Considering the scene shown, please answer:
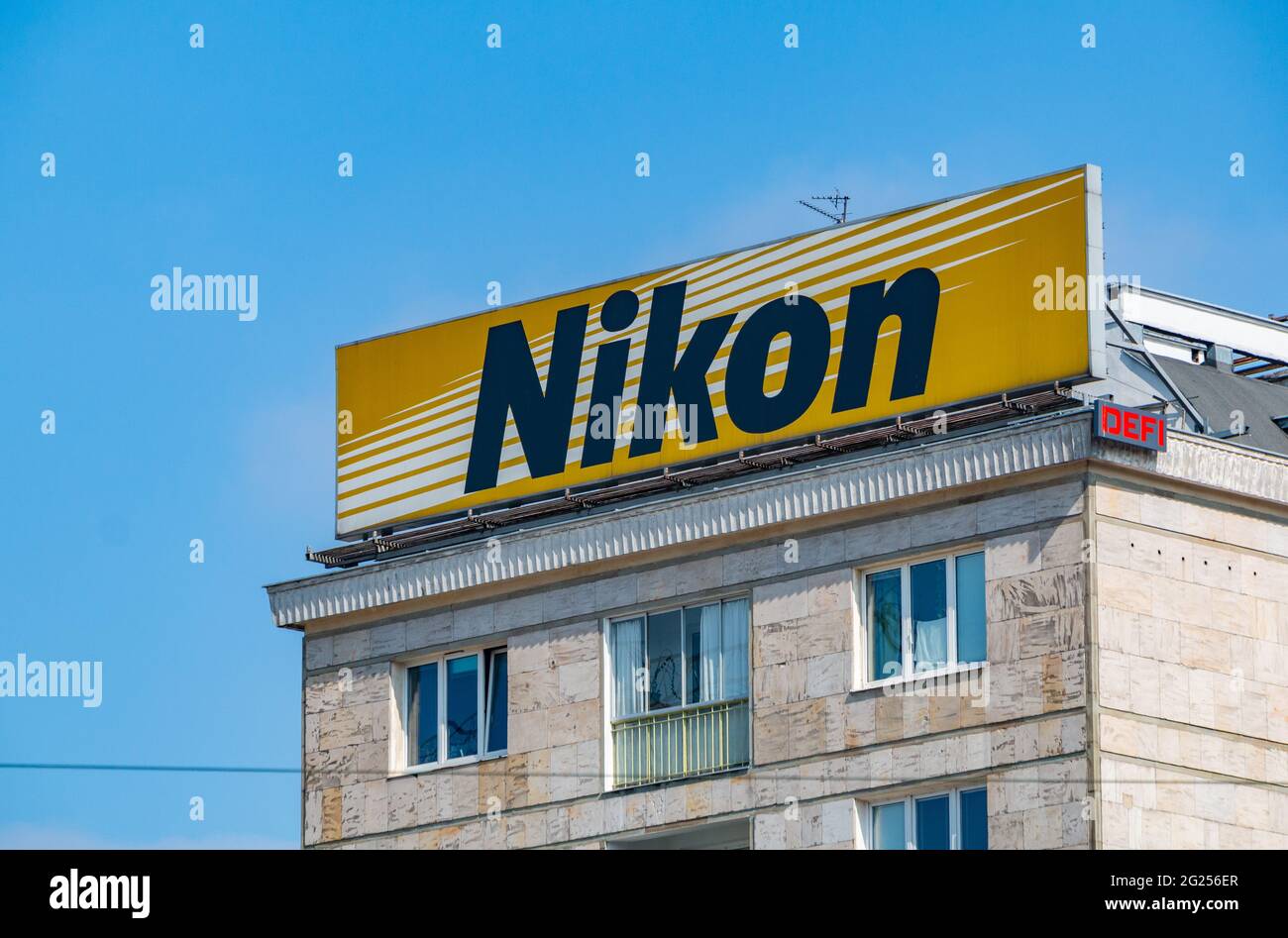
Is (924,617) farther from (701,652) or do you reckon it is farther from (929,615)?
(701,652)

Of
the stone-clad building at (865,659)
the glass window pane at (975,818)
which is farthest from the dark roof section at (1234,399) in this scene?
the glass window pane at (975,818)

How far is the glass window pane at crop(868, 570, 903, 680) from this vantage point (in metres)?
39.8

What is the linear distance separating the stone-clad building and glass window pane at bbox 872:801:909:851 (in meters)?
0.03

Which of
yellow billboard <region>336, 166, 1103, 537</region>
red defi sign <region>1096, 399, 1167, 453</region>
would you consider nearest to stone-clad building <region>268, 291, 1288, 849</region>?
red defi sign <region>1096, 399, 1167, 453</region>

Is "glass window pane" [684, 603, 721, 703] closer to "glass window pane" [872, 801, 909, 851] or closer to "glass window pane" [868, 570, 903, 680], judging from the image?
"glass window pane" [868, 570, 903, 680]

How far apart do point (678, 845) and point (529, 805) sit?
8.61 feet

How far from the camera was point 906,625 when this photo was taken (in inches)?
1569

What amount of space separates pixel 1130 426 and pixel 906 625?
443cm

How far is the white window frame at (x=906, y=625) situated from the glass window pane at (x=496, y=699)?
680cm

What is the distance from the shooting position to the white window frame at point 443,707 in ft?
146

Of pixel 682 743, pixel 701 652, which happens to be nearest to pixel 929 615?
pixel 701 652
